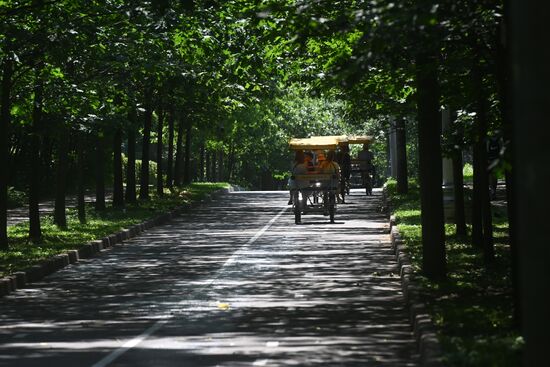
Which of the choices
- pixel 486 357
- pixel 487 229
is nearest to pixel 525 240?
pixel 486 357

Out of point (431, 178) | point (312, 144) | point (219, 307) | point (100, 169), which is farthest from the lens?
point (312, 144)

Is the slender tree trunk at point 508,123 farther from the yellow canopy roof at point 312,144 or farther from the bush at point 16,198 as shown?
the bush at point 16,198

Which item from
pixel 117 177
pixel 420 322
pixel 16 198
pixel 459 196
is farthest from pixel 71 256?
pixel 16 198

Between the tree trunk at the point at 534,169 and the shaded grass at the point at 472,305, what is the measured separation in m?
3.14

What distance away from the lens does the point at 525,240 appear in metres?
6.01

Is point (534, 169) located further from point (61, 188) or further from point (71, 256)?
point (61, 188)

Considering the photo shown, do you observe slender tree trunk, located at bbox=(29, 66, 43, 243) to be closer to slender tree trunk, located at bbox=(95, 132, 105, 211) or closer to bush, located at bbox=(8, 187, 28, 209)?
slender tree trunk, located at bbox=(95, 132, 105, 211)

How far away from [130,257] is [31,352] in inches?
461

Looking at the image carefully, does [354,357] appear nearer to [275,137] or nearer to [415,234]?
[415,234]

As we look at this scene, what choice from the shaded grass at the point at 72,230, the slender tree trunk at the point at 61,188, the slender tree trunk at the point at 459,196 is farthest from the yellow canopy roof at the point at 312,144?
the slender tree trunk at the point at 459,196

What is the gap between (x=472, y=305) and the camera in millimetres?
13297

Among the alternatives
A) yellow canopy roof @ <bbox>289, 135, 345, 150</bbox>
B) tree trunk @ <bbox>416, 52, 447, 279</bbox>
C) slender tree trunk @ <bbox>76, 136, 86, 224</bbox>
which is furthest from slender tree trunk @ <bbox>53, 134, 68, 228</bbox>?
tree trunk @ <bbox>416, 52, 447, 279</bbox>

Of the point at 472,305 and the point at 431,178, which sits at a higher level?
the point at 431,178

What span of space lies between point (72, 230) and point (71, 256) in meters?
5.65
